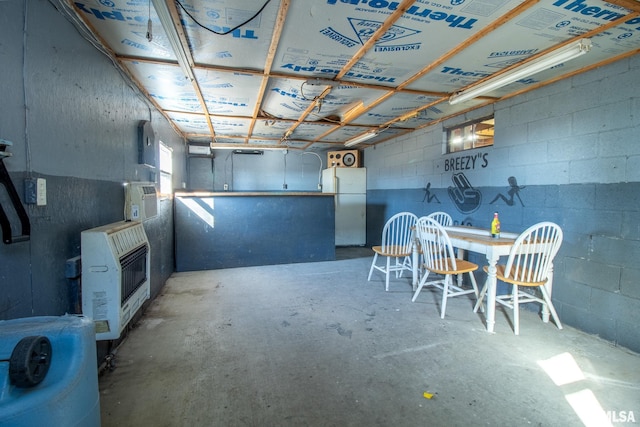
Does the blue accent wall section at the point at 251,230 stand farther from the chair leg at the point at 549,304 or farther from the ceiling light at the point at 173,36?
the chair leg at the point at 549,304

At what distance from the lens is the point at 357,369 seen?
6.15ft

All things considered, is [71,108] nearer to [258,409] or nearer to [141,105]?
[141,105]

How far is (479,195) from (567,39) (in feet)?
5.97

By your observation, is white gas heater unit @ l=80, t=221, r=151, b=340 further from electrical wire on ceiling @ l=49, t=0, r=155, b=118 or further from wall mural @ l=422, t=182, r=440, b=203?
wall mural @ l=422, t=182, r=440, b=203

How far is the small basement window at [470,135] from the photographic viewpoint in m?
3.48

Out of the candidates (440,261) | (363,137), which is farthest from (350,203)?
(440,261)

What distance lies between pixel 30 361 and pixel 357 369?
5.32 feet

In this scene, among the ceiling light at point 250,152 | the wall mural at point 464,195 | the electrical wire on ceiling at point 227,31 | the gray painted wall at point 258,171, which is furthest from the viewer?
the ceiling light at point 250,152

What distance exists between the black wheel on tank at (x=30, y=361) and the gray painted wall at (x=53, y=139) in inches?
22.0

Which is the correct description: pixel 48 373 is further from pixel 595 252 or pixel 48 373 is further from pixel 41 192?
pixel 595 252

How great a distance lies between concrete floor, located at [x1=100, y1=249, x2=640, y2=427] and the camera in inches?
59.1

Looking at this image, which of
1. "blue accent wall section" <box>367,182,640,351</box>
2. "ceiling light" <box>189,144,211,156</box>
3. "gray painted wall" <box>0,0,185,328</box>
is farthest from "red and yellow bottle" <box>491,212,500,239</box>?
"ceiling light" <box>189,144,211,156</box>

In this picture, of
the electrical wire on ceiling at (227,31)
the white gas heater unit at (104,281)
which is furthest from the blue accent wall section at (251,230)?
the electrical wire on ceiling at (227,31)

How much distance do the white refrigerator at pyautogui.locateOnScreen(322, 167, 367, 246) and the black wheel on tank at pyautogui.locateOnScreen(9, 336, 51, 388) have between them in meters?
5.51
